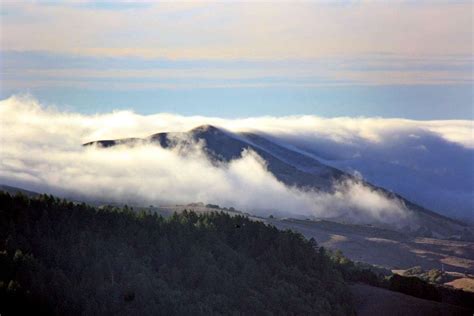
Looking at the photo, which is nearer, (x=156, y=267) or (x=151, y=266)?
(x=151, y=266)

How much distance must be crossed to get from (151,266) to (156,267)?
114 centimetres

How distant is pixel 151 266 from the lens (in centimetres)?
8762

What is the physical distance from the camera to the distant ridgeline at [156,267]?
7269 cm

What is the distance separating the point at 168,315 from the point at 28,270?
1096 cm

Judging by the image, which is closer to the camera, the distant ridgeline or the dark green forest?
the dark green forest

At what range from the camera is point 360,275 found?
370 feet

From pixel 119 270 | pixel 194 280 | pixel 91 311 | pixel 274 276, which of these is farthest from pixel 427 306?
pixel 91 311

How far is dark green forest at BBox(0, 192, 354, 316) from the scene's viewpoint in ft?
238

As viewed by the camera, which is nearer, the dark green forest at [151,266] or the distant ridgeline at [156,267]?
the dark green forest at [151,266]

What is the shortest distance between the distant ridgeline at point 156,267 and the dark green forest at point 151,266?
10 cm

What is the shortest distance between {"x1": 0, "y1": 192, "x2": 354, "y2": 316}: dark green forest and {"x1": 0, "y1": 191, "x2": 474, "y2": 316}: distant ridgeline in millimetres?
99

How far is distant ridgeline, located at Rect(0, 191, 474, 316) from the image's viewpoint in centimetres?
7269

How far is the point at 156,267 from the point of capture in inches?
3492

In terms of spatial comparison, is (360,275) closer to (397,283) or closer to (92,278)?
(397,283)
